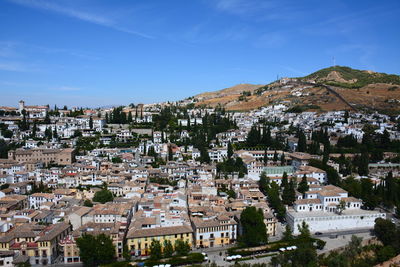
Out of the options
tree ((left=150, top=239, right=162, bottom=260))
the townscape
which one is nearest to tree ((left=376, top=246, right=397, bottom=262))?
the townscape

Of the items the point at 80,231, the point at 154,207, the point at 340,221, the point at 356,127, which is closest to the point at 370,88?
the point at 356,127

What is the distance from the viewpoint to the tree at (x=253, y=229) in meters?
21.1

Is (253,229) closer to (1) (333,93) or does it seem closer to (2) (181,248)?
(2) (181,248)

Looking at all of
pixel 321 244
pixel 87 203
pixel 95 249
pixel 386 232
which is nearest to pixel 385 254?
pixel 386 232

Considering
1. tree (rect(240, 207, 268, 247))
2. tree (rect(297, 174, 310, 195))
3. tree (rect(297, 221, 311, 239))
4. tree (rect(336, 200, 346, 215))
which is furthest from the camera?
tree (rect(297, 174, 310, 195))

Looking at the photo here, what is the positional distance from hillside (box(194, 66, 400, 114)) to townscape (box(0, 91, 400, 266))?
88.7ft

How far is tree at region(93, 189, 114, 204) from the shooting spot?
87.8ft

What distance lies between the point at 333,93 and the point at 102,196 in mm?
71897

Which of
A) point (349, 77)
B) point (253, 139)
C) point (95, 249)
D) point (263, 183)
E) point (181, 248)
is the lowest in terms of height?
point (181, 248)

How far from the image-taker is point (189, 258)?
63.1ft

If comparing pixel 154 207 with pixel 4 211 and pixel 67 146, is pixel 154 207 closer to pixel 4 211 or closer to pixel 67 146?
pixel 4 211

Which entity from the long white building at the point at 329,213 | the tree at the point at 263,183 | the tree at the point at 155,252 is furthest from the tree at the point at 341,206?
the tree at the point at 155,252

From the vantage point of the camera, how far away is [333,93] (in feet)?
272

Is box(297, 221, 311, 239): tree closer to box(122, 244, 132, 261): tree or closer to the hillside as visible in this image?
box(122, 244, 132, 261): tree
